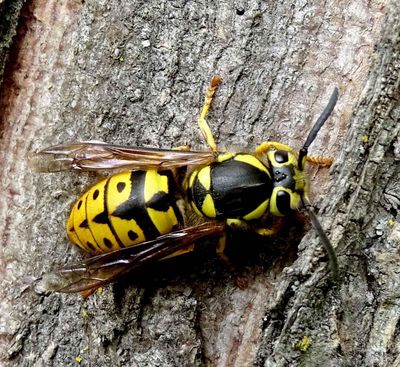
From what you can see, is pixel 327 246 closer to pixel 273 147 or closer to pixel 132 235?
pixel 273 147

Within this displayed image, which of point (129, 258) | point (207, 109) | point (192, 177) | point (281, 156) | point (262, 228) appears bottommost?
point (129, 258)

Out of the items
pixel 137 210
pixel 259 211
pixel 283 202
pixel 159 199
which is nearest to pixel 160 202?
pixel 159 199

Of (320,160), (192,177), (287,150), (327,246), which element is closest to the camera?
(327,246)

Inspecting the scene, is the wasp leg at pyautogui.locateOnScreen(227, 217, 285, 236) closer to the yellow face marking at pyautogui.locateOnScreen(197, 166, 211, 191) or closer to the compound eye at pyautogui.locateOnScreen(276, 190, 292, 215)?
the compound eye at pyautogui.locateOnScreen(276, 190, 292, 215)

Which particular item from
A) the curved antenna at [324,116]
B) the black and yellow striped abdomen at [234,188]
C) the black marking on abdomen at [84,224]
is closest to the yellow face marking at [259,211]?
the black and yellow striped abdomen at [234,188]

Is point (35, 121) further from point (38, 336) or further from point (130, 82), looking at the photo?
point (38, 336)

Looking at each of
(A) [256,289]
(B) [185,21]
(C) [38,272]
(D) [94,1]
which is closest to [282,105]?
→ (B) [185,21]

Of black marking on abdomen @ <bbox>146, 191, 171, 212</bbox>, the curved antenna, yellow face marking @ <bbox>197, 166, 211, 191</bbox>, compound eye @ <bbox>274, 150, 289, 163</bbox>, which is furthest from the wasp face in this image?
black marking on abdomen @ <bbox>146, 191, 171, 212</bbox>
